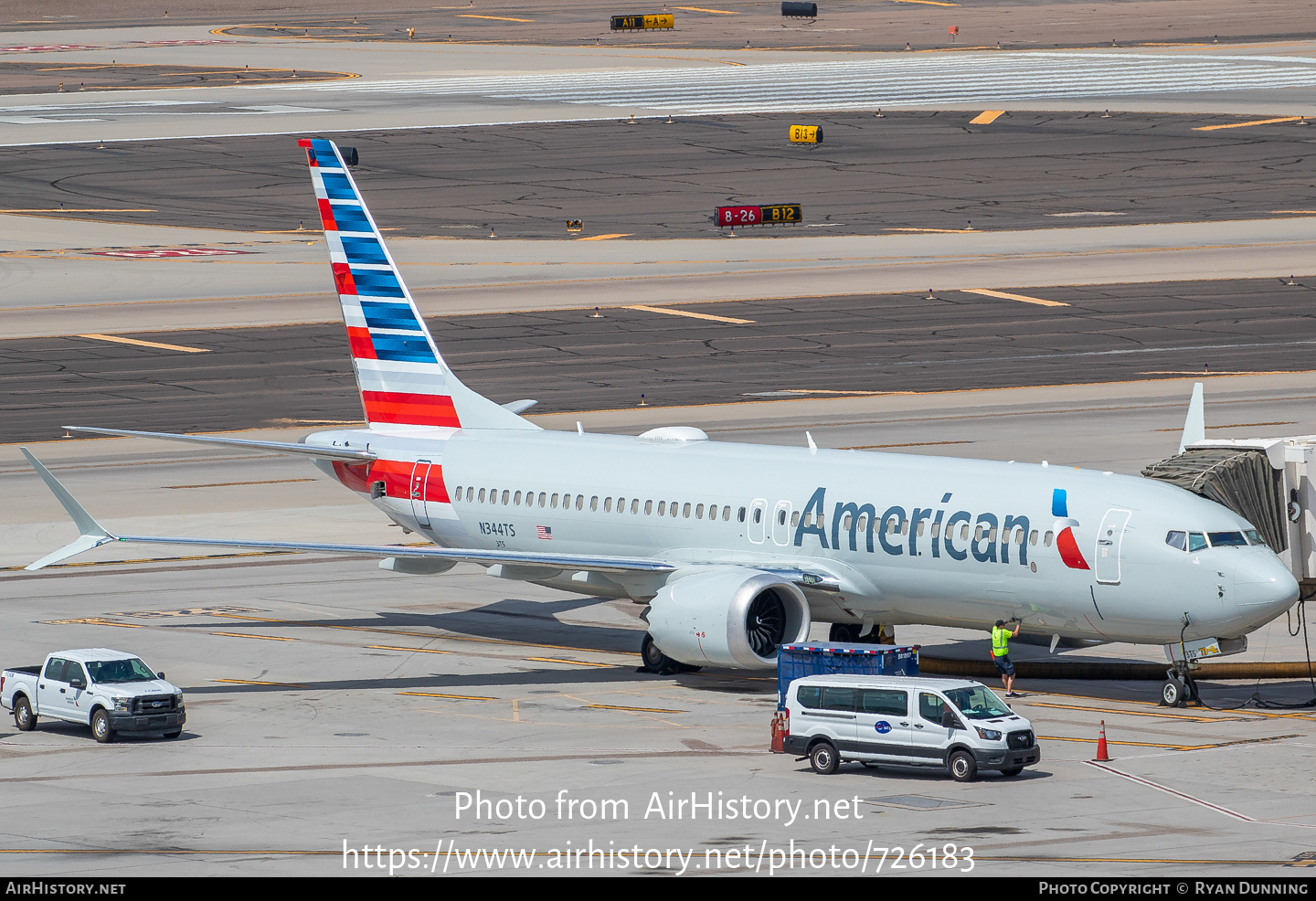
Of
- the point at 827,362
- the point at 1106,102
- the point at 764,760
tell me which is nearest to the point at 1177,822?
the point at 764,760

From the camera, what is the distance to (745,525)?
44406mm

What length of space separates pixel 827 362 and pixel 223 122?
8535 cm

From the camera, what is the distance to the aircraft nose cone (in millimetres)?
38156

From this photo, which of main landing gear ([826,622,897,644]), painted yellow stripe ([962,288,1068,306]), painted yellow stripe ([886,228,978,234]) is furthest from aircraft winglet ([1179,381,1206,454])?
painted yellow stripe ([886,228,978,234])

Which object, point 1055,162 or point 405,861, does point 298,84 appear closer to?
point 1055,162

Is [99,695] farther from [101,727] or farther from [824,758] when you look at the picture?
[824,758]

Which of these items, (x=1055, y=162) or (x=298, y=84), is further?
(x=298, y=84)

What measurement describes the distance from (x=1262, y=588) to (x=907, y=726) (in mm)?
8093

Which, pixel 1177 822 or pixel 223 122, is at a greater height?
pixel 223 122

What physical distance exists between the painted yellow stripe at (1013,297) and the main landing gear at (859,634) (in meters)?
58.4

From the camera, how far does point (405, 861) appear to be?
28766 mm

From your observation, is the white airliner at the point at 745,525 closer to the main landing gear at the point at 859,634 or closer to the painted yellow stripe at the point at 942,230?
the main landing gear at the point at 859,634

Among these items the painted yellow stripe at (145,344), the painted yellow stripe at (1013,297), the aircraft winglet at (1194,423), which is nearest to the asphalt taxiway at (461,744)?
the aircraft winglet at (1194,423)

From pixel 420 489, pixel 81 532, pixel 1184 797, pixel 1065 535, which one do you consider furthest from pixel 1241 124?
pixel 1184 797
